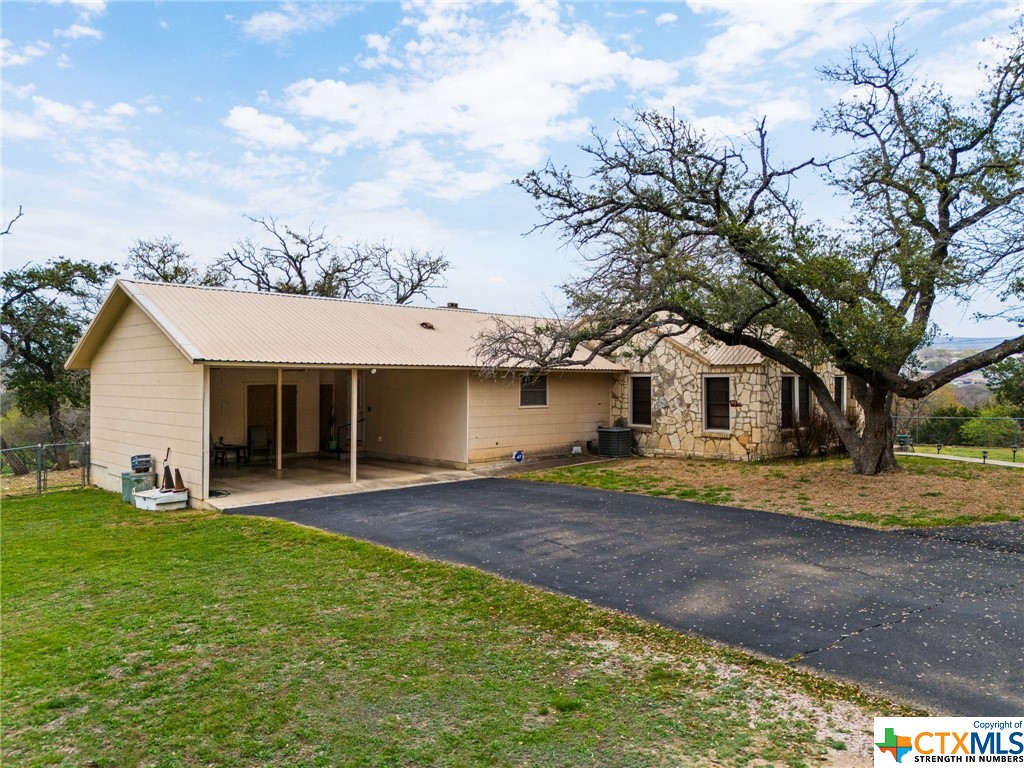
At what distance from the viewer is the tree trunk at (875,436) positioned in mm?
12703

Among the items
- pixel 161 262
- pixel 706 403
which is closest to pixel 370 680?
pixel 706 403

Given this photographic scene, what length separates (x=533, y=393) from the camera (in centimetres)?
1658

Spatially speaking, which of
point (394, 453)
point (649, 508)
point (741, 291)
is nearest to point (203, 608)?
point (649, 508)

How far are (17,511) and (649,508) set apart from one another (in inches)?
449

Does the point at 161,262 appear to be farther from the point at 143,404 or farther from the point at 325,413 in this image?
the point at 143,404

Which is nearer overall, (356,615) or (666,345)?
(356,615)

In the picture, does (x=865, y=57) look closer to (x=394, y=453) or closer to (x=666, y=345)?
(x=666, y=345)

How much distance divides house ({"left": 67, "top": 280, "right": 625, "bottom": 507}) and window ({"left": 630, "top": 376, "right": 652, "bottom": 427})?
537 mm

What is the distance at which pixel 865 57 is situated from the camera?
1216cm

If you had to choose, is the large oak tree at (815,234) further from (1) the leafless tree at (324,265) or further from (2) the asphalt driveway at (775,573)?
(1) the leafless tree at (324,265)

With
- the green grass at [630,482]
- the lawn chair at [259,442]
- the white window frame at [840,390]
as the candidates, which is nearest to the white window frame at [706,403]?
the green grass at [630,482]

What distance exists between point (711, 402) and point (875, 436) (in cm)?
428

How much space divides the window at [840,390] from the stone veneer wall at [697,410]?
364cm

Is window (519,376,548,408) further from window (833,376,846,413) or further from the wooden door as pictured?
window (833,376,846,413)
